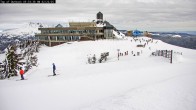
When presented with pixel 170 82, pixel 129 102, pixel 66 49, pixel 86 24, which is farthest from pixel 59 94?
pixel 86 24

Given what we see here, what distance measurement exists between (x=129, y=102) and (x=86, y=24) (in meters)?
84.7

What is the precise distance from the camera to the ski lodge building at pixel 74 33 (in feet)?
289

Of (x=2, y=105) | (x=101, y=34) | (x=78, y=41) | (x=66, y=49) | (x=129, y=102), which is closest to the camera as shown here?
(x=129, y=102)

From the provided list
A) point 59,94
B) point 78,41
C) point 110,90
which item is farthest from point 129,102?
point 78,41

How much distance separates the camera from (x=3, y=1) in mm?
21891

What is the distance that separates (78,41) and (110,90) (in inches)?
2734

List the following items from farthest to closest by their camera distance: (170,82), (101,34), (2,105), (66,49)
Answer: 1. (101,34)
2. (66,49)
3. (170,82)
4. (2,105)

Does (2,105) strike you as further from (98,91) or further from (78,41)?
(78,41)

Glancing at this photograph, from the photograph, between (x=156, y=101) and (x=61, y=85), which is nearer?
(x=156, y=101)

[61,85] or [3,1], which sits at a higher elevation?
[3,1]

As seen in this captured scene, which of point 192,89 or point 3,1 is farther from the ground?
point 3,1

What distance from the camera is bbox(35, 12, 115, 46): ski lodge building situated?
88125 millimetres

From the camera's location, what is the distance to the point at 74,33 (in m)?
89.1

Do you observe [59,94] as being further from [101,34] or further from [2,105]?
[101,34]
